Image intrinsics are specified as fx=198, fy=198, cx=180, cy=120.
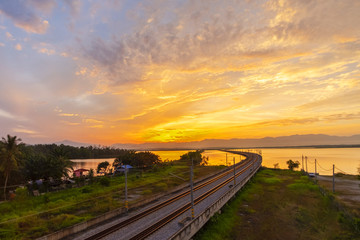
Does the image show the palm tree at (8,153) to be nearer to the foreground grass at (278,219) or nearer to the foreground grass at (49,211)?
the foreground grass at (49,211)

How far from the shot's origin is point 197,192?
35.3 meters

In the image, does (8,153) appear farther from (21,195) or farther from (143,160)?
(143,160)

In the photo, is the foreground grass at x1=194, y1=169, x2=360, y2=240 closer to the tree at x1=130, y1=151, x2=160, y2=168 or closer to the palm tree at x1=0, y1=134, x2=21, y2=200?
the tree at x1=130, y1=151, x2=160, y2=168

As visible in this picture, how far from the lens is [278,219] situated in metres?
27.2

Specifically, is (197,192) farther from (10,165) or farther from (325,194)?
(10,165)

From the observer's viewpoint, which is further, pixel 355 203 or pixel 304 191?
pixel 304 191

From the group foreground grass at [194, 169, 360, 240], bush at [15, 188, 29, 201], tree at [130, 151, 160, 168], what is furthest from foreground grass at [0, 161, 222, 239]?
tree at [130, 151, 160, 168]

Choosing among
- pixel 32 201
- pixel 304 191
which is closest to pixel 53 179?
pixel 32 201

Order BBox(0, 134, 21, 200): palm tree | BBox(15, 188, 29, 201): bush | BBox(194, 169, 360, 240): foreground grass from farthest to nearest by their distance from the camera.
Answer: BBox(0, 134, 21, 200): palm tree
BBox(15, 188, 29, 201): bush
BBox(194, 169, 360, 240): foreground grass

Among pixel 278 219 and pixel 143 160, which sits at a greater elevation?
pixel 143 160

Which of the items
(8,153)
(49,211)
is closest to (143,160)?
(8,153)

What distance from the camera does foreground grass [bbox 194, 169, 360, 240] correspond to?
22578 mm

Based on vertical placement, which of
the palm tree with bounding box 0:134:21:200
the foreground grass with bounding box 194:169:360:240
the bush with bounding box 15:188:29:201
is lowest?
the foreground grass with bounding box 194:169:360:240

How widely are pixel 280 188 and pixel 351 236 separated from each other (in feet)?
81.4
